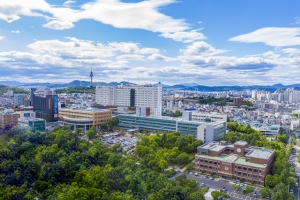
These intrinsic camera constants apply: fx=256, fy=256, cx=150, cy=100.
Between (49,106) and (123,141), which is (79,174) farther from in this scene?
(49,106)

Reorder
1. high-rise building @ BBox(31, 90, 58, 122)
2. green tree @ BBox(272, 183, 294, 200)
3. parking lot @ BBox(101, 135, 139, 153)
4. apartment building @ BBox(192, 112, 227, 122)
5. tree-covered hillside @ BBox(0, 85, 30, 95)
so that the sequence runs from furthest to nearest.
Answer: tree-covered hillside @ BBox(0, 85, 30, 95) → apartment building @ BBox(192, 112, 227, 122) → high-rise building @ BBox(31, 90, 58, 122) → parking lot @ BBox(101, 135, 139, 153) → green tree @ BBox(272, 183, 294, 200)

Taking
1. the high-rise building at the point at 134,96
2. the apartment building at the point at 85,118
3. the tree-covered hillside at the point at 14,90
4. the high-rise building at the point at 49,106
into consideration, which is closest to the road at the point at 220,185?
the apartment building at the point at 85,118

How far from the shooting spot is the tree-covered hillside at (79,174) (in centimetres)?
871

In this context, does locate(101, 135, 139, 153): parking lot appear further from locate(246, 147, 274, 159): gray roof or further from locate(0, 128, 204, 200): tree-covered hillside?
locate(246, 147, 274, 159): gray roof

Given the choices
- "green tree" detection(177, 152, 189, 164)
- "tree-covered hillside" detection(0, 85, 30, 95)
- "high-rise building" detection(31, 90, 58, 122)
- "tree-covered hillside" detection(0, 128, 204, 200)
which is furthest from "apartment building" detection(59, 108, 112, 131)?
"tree-covered hillside" detection(0, 85, 30, 95)

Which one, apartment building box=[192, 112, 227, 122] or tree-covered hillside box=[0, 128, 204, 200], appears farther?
apartment building box=[192, 112, 227, 122]

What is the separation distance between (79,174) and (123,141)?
8.25 meters

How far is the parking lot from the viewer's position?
16648 millimetres

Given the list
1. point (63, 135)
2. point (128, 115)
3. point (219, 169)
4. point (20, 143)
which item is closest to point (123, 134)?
point (128, 115)

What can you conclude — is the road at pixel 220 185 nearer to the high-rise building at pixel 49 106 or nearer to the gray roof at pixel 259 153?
the gray roof at pixel 259 153

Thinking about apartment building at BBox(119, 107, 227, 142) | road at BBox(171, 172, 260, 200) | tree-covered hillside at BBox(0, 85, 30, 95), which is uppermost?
tree-covered hillside at BBox(0, 85, 30, 95)

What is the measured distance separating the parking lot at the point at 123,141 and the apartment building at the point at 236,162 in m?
4.80

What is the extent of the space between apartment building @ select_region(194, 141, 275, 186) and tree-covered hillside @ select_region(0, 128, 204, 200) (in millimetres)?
1477

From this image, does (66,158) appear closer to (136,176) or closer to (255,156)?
(136,176)
